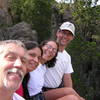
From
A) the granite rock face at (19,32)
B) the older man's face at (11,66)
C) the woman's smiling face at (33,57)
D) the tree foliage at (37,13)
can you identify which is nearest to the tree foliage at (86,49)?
the granite rock face at (19,32)

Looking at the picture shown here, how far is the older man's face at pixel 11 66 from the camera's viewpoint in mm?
1801

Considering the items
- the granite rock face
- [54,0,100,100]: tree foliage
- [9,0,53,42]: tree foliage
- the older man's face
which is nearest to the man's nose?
the older man's face

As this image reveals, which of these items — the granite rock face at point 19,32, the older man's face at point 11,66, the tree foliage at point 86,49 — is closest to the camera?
the older man's face at point 11,66

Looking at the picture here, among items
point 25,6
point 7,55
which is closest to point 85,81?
point 25,6

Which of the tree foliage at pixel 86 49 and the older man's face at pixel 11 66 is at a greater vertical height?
the older man's face at pixel 11 66

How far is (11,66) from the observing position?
1.82m

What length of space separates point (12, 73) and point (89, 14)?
959 cm

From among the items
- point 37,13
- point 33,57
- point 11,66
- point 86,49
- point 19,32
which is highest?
point 11,66

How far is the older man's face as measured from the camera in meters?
1.80

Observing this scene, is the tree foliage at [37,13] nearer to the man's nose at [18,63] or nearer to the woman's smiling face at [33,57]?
the woman's smiling face at [33,57]

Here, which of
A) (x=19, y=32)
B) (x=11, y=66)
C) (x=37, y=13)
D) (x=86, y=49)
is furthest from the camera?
(x=37, y=13)

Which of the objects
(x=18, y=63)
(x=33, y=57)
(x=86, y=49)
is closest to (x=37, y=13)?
(x=86, y=49)

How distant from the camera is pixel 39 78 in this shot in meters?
3.02

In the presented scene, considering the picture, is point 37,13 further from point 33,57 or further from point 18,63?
point 18,63
